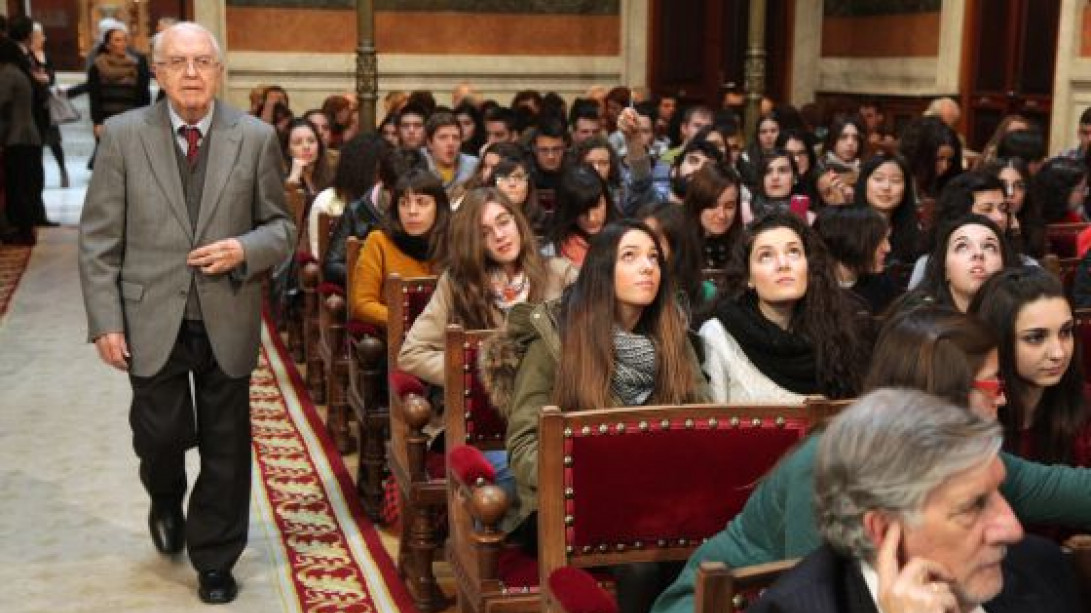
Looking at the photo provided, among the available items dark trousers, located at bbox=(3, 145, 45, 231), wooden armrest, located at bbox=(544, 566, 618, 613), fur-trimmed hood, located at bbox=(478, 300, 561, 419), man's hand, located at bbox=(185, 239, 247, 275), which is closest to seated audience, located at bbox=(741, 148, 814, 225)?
man's hand, located at bbox=(185, 239, 247, 275)

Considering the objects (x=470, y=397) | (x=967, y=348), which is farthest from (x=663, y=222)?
(x=967, y=348)

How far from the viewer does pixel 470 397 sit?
4.04 m

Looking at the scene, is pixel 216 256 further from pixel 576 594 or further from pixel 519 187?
pixel 519 187

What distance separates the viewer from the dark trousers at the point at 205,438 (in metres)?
4.36

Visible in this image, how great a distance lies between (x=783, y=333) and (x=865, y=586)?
1.82 metres

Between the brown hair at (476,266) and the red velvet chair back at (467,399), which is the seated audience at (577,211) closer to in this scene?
the brown hair at (476,266)

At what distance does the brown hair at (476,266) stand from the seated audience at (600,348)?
84 centimetres

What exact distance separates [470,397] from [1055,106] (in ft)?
30.5

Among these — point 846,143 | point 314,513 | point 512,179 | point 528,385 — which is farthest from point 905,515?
point 846,143

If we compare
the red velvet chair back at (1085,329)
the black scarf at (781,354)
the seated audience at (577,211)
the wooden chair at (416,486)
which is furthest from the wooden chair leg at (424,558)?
the red velvet chair back at (1085,329)

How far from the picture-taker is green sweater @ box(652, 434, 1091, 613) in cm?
247

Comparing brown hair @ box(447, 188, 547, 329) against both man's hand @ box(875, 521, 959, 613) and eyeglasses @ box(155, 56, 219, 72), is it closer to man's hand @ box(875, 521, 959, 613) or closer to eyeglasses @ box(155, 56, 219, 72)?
eyeglasses @ box(155, 56, 219, 72)

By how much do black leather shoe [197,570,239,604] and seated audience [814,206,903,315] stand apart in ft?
7.94

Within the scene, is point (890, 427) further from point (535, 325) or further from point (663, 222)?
point (663, 222)
